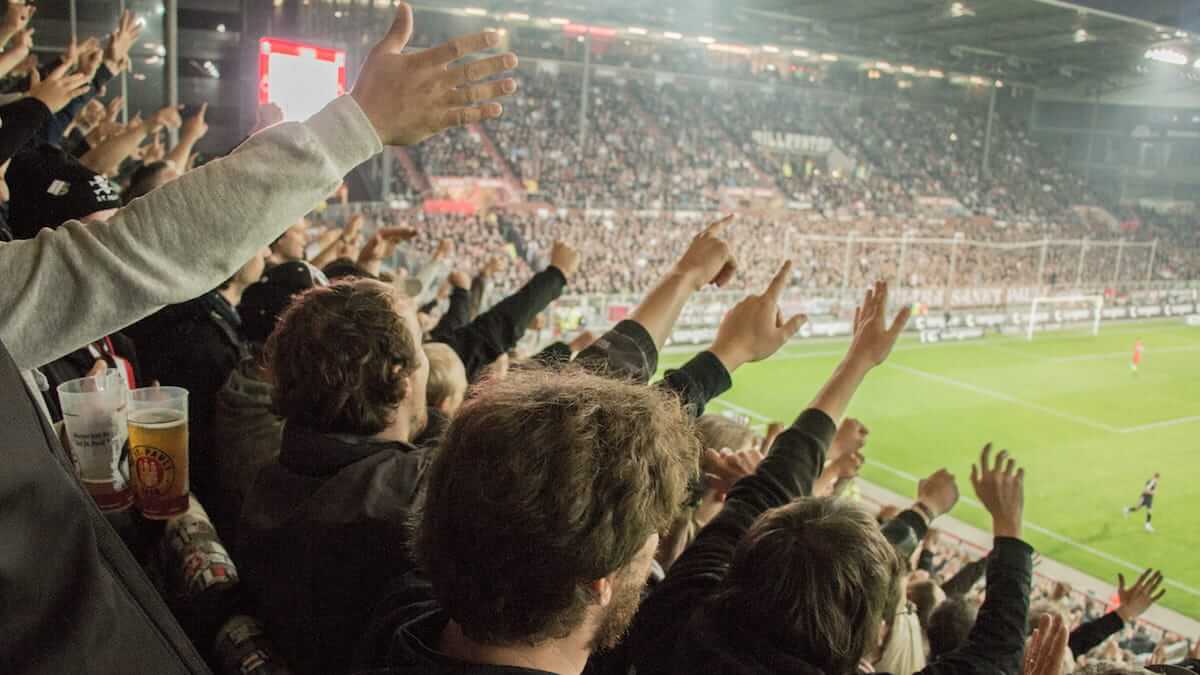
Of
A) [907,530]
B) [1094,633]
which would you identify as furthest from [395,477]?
[1094,633]

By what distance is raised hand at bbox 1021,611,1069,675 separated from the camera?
1.75 m

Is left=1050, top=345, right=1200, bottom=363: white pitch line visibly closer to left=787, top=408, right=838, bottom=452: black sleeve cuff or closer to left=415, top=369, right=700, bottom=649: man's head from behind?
left=787, top=408, right=838, bottom=452: black sleeve cuff

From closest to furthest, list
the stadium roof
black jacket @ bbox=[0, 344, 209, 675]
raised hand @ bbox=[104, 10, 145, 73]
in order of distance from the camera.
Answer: black jacket @ bbox=[0, 344, 209, 675], raised hand @ bbox=[104, 10, 145, 73], the stadium roof

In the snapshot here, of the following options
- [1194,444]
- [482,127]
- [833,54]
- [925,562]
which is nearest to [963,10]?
[833,54]

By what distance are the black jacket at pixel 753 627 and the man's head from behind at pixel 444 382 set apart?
3.70ft

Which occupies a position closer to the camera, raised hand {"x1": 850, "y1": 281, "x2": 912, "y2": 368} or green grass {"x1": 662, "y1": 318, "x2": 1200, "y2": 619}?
raised hand {"x1": 850, "y1": 281, "x2": 912, "y2": 368}

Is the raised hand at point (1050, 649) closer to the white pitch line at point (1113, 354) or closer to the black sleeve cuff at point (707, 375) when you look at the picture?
the black sleeve cuff at point (707, 375)

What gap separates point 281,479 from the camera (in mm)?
1945

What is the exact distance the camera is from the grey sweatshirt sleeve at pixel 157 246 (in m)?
1.09

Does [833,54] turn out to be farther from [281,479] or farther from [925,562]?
[281,479]

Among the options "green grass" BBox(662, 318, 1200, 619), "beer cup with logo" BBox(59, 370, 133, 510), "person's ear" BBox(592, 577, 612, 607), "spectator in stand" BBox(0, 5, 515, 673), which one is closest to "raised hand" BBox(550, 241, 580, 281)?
"beer cup with logo" BBox(59, 370, 133, 510)

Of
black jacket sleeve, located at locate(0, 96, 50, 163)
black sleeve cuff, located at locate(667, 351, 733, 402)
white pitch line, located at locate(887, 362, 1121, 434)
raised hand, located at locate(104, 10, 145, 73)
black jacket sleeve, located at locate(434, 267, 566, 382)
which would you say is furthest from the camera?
white pitch line, located at locate(887, 362, 1121, 434)

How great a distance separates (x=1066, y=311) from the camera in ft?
91.6

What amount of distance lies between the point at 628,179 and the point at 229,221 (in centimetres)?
3421
